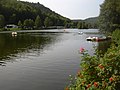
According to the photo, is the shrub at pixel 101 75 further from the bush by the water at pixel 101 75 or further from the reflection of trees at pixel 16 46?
the reflection of trees at pixel 16 46

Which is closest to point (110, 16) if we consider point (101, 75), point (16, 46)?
point (16, 46)

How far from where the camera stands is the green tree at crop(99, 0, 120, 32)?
8531 centimetres

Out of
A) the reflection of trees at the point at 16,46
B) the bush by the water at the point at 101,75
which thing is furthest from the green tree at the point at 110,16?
the bush by the water at the point at 101,75

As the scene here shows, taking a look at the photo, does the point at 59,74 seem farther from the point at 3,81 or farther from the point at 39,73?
the point at 3,81

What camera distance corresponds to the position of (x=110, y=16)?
86.0m

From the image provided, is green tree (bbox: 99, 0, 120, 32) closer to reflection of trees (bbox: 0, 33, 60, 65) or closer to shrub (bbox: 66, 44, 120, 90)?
reflection of trees (bbox: 0, 33, 60, 65)

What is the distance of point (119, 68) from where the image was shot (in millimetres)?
11125

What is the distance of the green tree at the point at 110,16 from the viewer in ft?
280

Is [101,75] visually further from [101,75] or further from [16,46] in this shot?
[16,46]

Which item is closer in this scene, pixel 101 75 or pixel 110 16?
pixel 101 75

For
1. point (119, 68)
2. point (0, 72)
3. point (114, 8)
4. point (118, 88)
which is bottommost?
point (0, 72)

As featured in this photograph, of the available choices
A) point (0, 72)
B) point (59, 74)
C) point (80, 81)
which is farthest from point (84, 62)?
point (0, 72)

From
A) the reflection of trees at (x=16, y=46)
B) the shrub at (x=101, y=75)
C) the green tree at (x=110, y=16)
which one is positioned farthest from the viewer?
the green tree at (x=110, y=16)

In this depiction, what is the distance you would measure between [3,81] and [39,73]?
559cm
